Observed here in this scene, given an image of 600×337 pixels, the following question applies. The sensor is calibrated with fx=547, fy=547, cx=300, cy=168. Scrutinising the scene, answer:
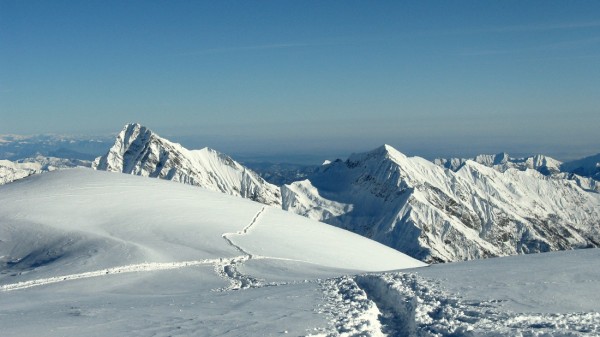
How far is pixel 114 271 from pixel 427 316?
2019 centimetres

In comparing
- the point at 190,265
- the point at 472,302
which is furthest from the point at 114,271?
the point at 472,302

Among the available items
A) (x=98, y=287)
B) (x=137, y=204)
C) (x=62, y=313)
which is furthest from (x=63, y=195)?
(x=62, y=313)

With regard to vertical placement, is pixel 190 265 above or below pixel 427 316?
below

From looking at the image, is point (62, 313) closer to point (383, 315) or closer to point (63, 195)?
point (383, 315)

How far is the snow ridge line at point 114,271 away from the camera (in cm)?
2852

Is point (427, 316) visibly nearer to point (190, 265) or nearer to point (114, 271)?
point (190, 265)

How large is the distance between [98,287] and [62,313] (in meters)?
7.53

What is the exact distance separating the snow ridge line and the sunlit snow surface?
11cm

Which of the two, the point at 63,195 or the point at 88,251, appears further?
the point at 63,195

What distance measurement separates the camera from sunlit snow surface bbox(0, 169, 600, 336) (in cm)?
1686

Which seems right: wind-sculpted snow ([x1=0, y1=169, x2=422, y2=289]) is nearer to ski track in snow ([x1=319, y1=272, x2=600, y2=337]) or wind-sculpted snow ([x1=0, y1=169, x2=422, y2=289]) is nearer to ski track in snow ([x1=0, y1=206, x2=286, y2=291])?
ski track in snow ([x1=0, y1=206, x2=286, y2=291])

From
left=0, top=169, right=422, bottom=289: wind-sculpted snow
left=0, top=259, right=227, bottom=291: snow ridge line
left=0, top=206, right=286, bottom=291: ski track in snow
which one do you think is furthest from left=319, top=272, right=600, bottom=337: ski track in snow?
left=0, top=259, right=227, bottom=291: snow ridge line

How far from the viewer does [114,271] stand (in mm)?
31141

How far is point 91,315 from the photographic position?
63.3ft
